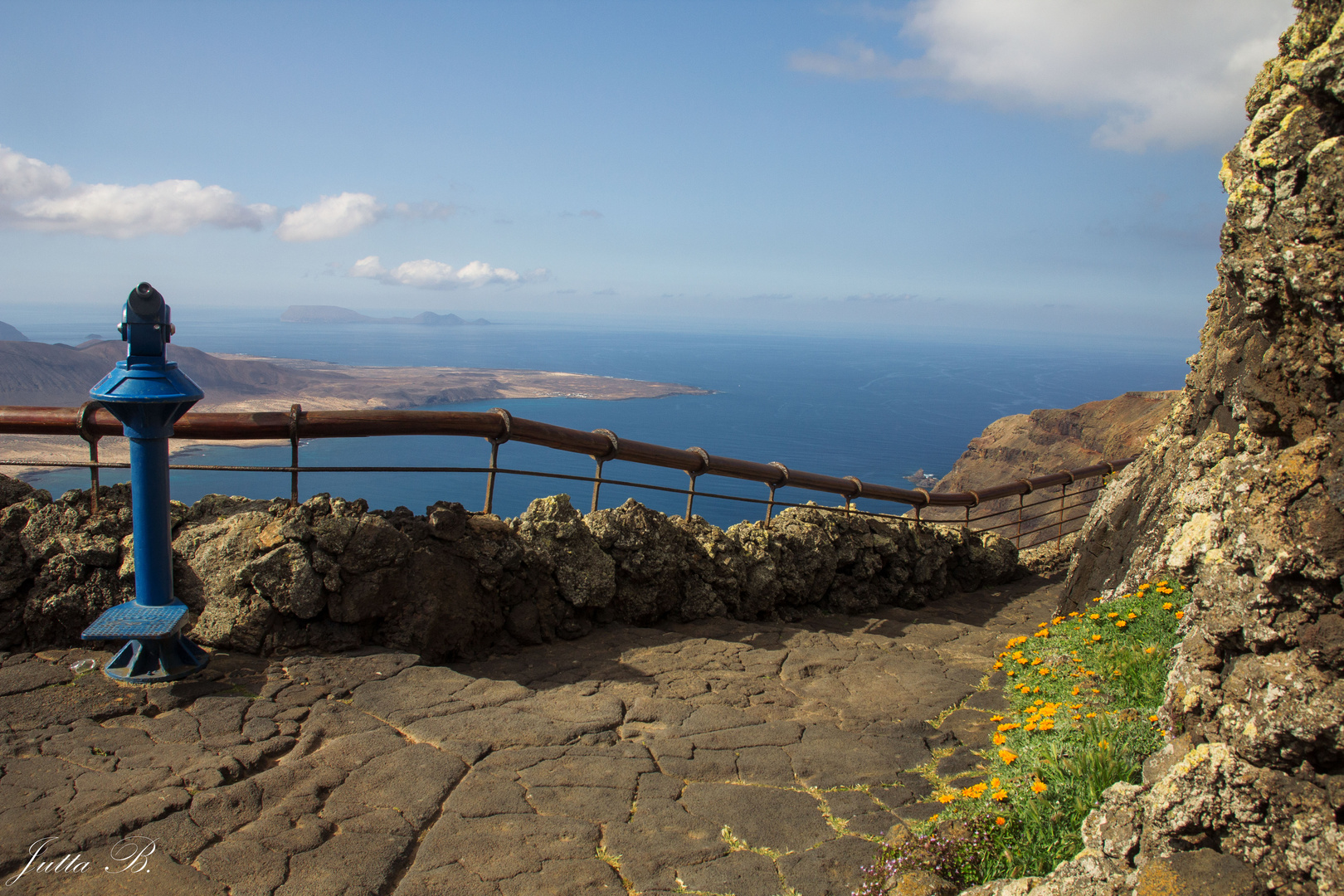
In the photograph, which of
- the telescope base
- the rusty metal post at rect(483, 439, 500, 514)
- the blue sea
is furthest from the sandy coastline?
the telescope base

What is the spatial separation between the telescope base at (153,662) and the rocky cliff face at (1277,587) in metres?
3.32

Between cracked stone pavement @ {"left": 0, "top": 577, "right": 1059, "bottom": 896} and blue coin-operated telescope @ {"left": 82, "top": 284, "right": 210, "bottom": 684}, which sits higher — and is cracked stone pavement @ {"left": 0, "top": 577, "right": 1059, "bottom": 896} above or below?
below

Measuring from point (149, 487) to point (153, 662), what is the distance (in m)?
0.74

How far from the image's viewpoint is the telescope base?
10.6ft

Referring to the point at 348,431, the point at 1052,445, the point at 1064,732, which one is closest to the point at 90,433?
the point at 348,431

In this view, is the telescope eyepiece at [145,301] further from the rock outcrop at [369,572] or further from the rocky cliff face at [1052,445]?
the rocky cliff face at [1052,445]

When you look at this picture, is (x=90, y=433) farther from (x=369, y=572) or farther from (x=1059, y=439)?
(x=1059, y=439)

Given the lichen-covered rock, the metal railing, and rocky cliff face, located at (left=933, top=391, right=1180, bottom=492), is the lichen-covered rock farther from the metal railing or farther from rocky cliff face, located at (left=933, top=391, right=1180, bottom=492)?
rocky cliff face, located at (left=933, top=391, right=1180, bottom=492)

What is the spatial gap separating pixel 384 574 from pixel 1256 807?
351 centimetres

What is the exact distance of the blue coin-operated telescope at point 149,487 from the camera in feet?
10.4

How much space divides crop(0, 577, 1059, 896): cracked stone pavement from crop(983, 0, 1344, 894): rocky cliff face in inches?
39.1

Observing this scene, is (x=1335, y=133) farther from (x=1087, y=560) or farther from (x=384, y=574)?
(x=1087, y=560)

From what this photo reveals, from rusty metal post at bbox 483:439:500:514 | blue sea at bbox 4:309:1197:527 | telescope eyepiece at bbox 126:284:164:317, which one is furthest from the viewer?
blue sea at bbox 4:309:1197:527

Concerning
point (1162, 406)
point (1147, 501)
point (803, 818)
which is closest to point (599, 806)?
point (803, 818)
